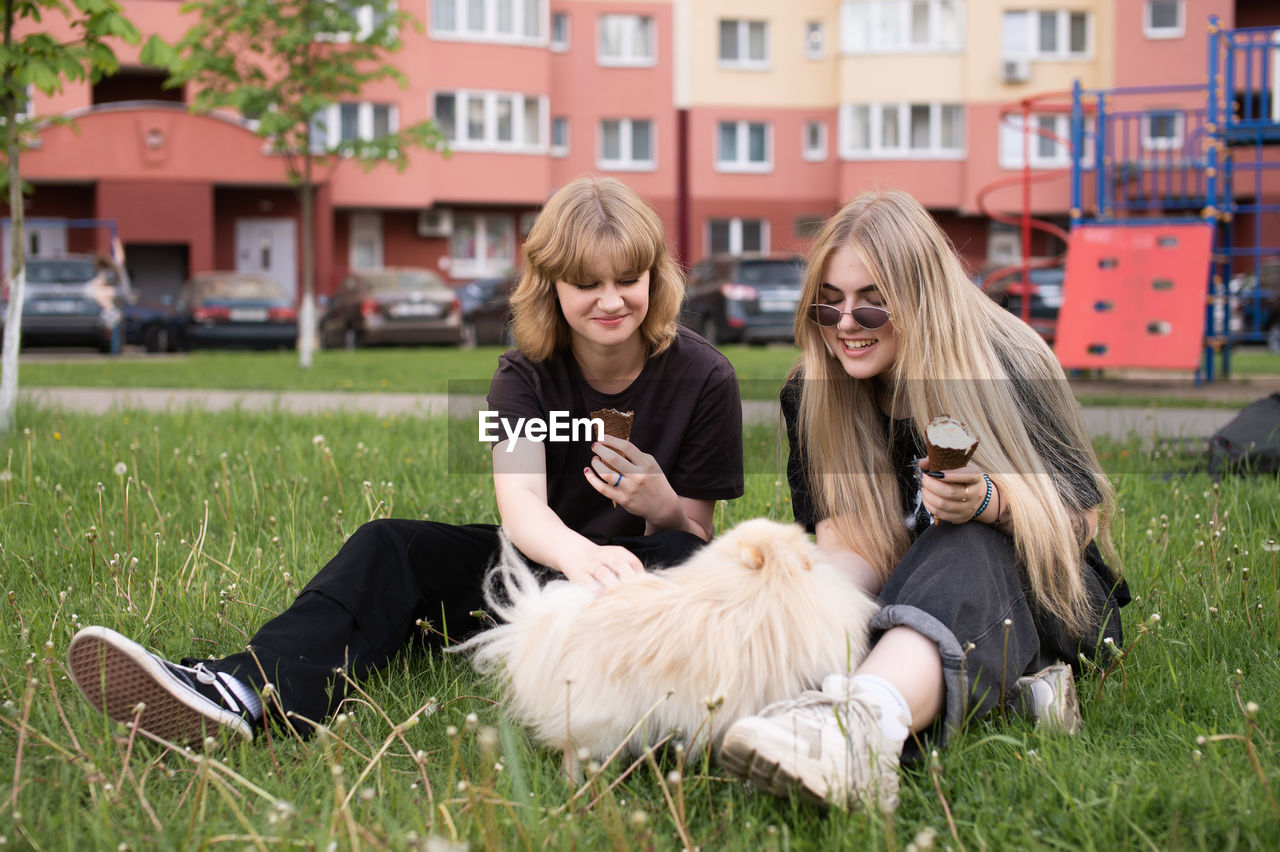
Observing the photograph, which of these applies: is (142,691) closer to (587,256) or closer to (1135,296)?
(587,256)

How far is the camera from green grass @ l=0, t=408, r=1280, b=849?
1938 millimetres

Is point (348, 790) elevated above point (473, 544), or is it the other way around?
point (473, 544)

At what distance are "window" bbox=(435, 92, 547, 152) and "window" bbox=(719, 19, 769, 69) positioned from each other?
18.5ft

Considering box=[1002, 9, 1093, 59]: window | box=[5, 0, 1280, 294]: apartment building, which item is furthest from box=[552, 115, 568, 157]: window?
box=[1002, 9, 1093, 59]: window

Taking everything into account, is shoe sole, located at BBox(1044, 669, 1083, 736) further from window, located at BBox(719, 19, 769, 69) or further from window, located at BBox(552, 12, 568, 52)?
window, located at BBox(719, 19, 769, 69)

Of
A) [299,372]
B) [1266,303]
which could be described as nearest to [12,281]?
[299,372]

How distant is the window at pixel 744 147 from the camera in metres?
32.9

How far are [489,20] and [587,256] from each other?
29520 mm

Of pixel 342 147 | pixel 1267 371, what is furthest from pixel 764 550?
pixel 342 147

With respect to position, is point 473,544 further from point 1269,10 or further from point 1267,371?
point 1269,10

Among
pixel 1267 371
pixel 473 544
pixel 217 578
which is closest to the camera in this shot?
pixel 473 544

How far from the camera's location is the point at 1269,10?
30500 millimetres

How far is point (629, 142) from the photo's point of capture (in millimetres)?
32312

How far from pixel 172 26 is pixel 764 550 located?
29245 mm
